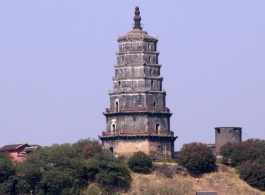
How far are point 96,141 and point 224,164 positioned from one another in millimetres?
11035

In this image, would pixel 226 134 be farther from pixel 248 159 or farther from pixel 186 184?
pixel 186 184

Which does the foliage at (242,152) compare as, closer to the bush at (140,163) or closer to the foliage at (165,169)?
the foliage at (165,169)

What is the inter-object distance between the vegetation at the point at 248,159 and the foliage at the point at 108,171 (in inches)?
377

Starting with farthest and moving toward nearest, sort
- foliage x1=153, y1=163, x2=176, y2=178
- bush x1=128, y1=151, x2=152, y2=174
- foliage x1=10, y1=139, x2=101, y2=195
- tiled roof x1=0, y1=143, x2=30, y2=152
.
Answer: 1. tiled roof x1=0, y1=143, x2=30, y2=152
2. foliage x1=153, y1=163, x2=176, y2=178
3. bush x1=128, y1=151, x2=152, y2=174
4. foliage x1=10, y1=139, x2=101, y2=195

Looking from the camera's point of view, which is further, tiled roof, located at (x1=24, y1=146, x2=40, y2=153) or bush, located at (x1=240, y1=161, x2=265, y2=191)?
tiled roof, located at (x1=24, y1=146, x2=40, y2=153)

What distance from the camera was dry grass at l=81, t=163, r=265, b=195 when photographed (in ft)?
313

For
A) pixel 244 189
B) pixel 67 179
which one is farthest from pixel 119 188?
pixel 244 189

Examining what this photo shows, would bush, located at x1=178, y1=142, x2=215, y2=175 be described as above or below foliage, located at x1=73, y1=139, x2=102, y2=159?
below

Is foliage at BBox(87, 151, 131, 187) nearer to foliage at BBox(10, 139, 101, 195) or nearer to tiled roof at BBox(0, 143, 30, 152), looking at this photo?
foliage at BBox(10, 139, 101, 195)

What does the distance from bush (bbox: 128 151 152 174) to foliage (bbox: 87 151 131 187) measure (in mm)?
1158

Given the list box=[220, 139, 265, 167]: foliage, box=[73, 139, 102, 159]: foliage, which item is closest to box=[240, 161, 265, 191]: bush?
box=[220, 139, 265, 167]: foliage

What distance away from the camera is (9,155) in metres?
101

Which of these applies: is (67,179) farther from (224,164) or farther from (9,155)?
(224,164)

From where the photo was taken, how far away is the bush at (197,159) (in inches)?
3866
